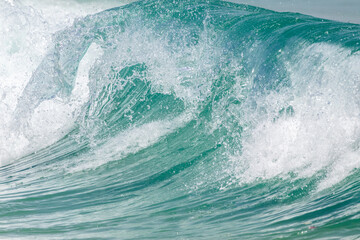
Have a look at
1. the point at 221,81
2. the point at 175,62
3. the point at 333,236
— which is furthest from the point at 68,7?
the point at 333,236

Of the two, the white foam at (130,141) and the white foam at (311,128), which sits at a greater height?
the white foam at (311,128)

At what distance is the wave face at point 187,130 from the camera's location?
394cm

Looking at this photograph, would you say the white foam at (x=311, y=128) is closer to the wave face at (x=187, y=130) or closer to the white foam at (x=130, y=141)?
the wave face at (x=187, y=130)

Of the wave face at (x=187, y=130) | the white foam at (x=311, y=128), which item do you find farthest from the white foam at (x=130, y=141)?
the white foam at (x=311, y=128)

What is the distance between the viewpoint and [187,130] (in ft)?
19.4

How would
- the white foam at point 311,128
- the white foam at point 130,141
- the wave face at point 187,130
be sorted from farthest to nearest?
1. the white foam at point 130,141
2. the white foam at point 311,128
3. the wave face at point 187,130

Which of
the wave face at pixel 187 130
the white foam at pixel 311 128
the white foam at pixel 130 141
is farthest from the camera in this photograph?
the white foam at pixel 130 141

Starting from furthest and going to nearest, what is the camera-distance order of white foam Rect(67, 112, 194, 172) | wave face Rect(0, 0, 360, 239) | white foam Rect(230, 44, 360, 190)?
white foam Rect(67, 112, 194, 172) → white foam Rect(230, 44, 360, 190) → wave face Rect(0, 0, 360, 239)

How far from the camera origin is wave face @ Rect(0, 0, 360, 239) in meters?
3.94

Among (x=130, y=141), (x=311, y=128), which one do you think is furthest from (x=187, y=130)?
(x=311, y=128)

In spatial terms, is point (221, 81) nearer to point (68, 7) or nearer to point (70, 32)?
point (70, 32)

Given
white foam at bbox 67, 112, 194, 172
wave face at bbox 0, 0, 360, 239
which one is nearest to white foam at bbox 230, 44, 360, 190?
wave face at bbox 0, 0, 360, 239

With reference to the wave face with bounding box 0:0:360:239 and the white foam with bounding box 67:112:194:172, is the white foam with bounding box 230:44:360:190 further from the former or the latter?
the white foam with bounding box 67:112:194:172

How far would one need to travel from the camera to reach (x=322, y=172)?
4434mm
